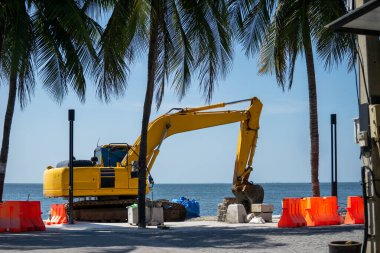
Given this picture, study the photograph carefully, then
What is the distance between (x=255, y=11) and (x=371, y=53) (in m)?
15.3

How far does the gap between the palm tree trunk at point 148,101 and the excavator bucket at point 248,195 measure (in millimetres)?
6099

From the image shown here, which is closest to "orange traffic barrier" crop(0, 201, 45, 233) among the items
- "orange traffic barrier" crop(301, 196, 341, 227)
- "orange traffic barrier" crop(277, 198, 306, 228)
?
"orange traffic barrier" crop(277, 198, 306, 228)

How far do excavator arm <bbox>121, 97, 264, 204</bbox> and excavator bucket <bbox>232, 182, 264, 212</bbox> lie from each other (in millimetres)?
39

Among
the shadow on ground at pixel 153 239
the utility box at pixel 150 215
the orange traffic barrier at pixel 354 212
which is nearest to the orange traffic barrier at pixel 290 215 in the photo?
the orange traffic barrier at pixel 354 212

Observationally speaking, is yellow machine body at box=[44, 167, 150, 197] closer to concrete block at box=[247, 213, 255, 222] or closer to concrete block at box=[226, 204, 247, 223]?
concrete block at box=[226, 204, 247, 223]

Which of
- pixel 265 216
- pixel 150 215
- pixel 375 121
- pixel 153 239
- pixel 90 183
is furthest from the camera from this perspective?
pixel 90 183

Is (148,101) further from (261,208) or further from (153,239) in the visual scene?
(153,239)

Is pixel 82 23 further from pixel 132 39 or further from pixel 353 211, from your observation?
pixel 353 211

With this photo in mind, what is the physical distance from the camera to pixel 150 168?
29.2 meters

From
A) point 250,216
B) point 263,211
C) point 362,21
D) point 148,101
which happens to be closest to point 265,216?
point 263,211

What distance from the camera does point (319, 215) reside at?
20922 millimetres

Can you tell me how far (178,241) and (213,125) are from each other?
47.3 feet

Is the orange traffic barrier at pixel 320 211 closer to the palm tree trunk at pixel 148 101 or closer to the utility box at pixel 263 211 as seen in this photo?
the utility box at pixel 263 211

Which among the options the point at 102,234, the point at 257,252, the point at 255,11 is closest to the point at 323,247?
the point at 257,252
